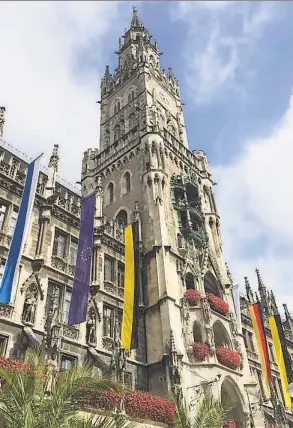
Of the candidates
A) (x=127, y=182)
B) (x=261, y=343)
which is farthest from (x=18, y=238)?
(x=261, y=343)

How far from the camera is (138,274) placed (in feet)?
97.1

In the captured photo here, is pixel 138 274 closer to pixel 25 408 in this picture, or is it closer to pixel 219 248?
pixel 219 248

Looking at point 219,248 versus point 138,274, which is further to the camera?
point 219,248

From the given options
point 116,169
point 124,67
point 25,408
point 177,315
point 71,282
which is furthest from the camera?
point 124,67

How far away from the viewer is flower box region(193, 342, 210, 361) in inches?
1102

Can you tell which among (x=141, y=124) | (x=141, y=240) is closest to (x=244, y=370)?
(x=141, y=240)

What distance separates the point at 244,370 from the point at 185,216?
45.6 feet

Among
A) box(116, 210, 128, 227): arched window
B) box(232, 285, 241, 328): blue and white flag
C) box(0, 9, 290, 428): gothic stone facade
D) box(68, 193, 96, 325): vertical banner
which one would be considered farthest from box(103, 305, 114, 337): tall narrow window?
box(232, 285, 241, 328): blue and white flag

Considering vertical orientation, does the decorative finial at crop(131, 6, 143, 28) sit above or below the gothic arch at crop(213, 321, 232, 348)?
above

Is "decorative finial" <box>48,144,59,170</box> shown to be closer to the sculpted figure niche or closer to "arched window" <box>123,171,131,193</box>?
"arched window" <box>123,171,131,193</box>

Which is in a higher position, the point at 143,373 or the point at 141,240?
the point at 141,240

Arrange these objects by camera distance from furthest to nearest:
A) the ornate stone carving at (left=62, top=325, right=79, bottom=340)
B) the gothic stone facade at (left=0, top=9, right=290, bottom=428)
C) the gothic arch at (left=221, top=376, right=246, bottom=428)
Answer: the gothic arch at (left=221, top=376, right=246, bottom=428) < the gothic stone facade at (left=0, top=9, right=290, bottom=428) < the ornate stone carving at (left=62, top=325, right=79, bottom=340)

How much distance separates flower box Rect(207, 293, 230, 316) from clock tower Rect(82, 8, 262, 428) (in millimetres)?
81

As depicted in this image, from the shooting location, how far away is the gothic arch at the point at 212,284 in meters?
35.4
